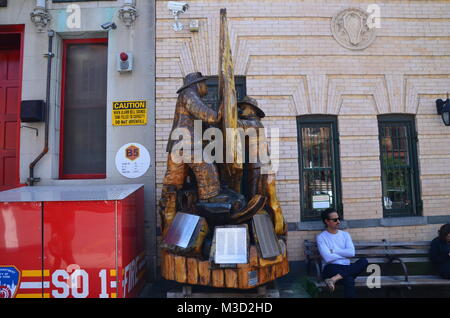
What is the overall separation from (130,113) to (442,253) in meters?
5.90

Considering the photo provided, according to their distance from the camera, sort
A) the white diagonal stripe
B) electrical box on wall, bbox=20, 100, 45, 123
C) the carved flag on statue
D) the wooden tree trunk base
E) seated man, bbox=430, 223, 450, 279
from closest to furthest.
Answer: the wooden tree trunk base, the carved flag on statue, the white diagonal stripe, seated man, bbox=430, 223, 450, 279, electrical box on wall, bbox=20, 100, 45, 123

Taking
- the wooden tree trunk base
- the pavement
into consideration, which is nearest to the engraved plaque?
the wooden tree trunk base

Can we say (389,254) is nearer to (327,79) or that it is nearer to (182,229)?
(327,79)

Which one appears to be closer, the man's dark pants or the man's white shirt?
the man's dark pants

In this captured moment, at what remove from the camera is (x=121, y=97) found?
5.52m

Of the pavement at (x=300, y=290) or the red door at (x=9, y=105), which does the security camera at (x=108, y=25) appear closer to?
the red door at (x=9, y=105)

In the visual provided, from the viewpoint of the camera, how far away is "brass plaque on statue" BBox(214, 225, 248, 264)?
3.38m

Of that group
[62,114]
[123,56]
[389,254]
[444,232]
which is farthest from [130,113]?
[444,232]

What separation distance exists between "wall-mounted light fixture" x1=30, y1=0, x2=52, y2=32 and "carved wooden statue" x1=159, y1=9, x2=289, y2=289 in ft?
12.5

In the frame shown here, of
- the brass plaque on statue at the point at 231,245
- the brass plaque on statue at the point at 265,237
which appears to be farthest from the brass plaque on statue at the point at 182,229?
the brass plaque on statue at the point at 265,237

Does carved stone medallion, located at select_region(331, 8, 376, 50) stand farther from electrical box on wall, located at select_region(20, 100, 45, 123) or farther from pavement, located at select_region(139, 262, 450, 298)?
electrical box on wall, located at select_region(20, 100, 45, 123)

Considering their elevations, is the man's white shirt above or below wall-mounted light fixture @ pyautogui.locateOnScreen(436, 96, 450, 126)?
below
